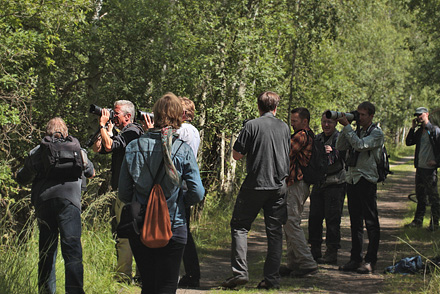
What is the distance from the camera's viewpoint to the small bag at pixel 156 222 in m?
4.05

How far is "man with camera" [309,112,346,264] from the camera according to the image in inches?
317

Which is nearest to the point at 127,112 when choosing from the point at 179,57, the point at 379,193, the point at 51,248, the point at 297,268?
the point at 51,248

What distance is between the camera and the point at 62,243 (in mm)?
5418

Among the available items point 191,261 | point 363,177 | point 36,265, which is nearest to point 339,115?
point 363,177

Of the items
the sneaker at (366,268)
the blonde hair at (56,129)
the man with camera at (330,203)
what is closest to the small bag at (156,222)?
the blonde hair at (56,129)

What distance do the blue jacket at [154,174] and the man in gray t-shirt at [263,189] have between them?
209cm

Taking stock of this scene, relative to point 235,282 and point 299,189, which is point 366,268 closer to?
point 299,189

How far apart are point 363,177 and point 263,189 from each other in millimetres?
1669

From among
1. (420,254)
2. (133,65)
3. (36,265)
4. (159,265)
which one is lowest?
(36,265)

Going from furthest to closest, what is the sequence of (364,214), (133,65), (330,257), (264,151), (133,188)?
(133,65)
(330,257)
(364,214)
(264,151)
(133,188)

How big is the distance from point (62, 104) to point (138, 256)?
10.8 metres

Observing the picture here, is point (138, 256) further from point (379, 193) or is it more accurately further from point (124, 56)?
point (379, 193)

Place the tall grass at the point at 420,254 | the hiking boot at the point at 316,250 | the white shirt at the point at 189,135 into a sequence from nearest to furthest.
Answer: the tall grass at the point at 420,254 < the white shirt at the point at 189,135 < the hiking boot at the point at 316,250

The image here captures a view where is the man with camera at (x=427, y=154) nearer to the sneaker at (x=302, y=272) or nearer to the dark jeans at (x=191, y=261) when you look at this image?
the sneaker at (x=302, y=272)
